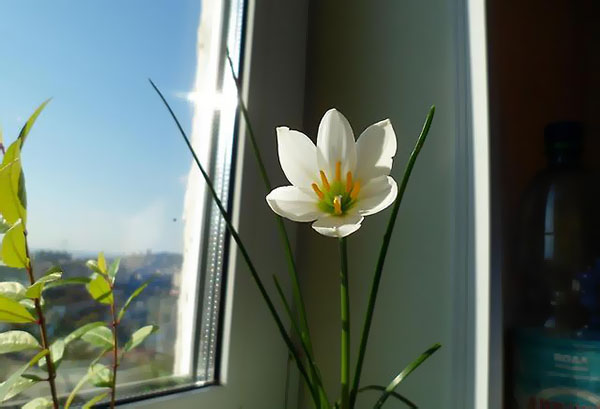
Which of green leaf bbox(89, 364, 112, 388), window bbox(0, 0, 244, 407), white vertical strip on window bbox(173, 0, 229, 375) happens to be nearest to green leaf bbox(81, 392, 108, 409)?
green leaf bbox(89, 364, 112, 388)

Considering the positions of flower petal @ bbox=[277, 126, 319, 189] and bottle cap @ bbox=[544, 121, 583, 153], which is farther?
bottle cap @ bbox=[544, 121, 583, 153]

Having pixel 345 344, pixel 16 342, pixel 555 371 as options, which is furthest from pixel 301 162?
pixel 555 371

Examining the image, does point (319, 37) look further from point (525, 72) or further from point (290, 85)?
point (525, 72)

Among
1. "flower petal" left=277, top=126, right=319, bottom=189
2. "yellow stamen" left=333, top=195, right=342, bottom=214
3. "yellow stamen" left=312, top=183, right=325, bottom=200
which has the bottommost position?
"yellow stamen" left=333, top=195, right=342, bottom=214

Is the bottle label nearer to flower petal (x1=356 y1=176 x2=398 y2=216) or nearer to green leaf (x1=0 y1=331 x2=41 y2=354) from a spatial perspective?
flower petal (x1=356 y1=176 x2=398 y2=216)

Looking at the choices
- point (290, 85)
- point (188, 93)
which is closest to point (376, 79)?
point (290, 85)

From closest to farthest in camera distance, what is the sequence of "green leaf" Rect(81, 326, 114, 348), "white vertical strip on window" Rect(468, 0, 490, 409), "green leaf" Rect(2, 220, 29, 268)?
"green leaf" Rect(2, 220, 29, 268)
"green leaf" Rect(81, 326, 114, 348)
"white vertical strip on window" Rect(468, 0, 490, 409)

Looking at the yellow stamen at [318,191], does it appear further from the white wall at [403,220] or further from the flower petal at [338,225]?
the white wall at [403,220]
